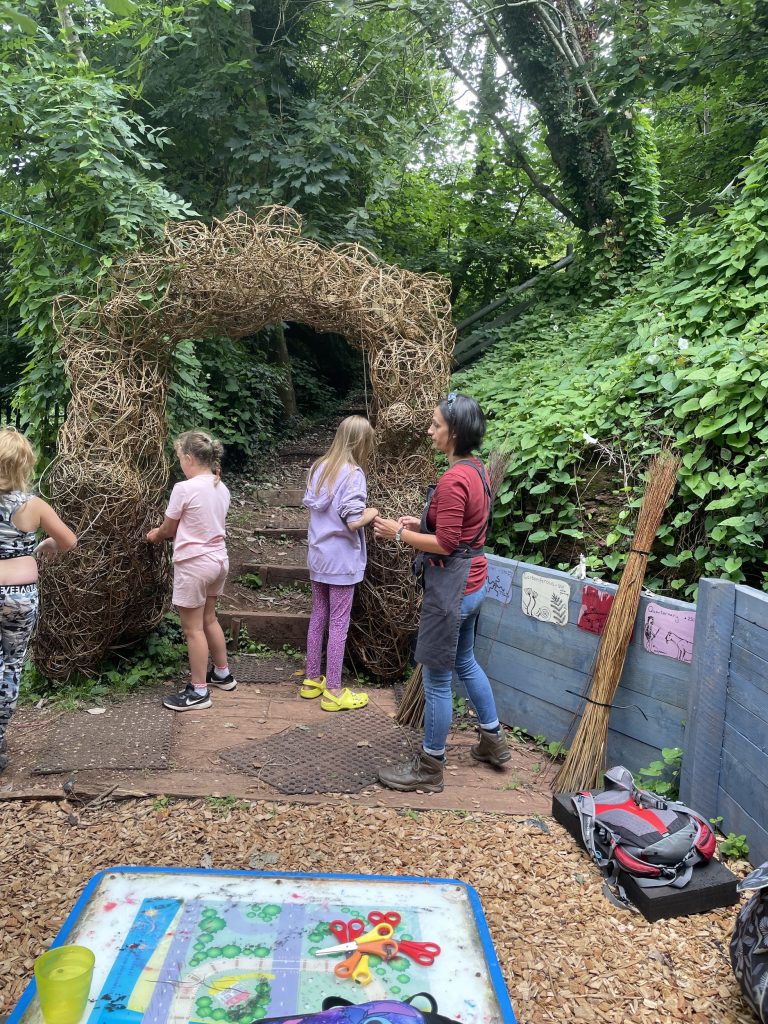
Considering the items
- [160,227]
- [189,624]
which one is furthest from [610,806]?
[160,227]

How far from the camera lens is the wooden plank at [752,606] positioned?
2680mm

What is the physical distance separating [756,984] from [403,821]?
4.85ft

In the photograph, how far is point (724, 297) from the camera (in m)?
4.77

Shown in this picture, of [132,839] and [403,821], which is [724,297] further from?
Result: [132,839]

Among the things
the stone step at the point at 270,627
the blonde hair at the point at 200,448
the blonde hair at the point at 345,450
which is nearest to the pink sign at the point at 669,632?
the blonde hair at the point at 345,450

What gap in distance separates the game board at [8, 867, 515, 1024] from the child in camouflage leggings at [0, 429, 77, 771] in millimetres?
1960

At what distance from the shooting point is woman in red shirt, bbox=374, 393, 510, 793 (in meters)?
3.14

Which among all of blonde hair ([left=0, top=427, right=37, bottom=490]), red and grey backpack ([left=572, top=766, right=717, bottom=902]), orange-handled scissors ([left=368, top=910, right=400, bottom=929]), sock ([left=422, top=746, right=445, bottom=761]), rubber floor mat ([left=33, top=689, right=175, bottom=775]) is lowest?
rubber floor mat ([left=33, top=689, right=175, bottom=775])

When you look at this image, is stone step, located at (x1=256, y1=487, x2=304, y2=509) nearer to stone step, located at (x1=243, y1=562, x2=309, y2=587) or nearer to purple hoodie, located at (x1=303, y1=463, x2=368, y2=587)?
stone step, located at (x1=243, y1=562, x2=309, y2=587)

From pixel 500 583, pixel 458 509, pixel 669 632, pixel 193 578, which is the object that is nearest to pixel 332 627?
pixel 193 578

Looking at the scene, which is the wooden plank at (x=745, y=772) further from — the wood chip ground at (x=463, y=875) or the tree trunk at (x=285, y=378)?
the tree trunk at (x=285, y=378)

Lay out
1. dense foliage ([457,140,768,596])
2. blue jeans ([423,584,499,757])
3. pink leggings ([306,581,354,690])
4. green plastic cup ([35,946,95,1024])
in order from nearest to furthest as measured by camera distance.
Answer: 1. green plastic cup ([35,946,95,1024])
2. blue jeans ([423,584,499,757])
3. dense foliage ([457,140,768,596])
4. pink leggings ([306,581,354,690])

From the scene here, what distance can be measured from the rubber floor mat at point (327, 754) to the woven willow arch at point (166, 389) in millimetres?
770

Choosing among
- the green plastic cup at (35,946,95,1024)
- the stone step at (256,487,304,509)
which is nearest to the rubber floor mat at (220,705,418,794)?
the green plastic cup at (35,946,95,1024)
